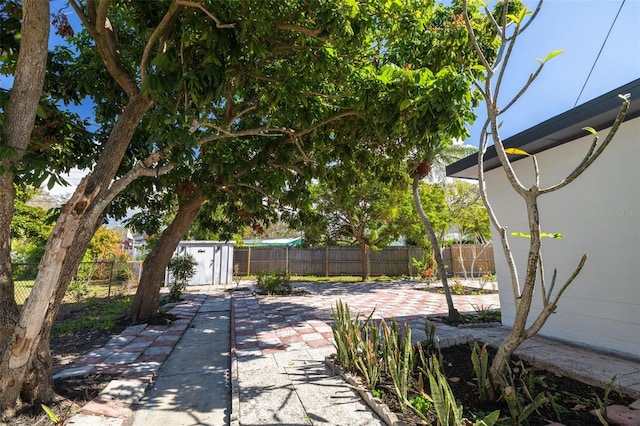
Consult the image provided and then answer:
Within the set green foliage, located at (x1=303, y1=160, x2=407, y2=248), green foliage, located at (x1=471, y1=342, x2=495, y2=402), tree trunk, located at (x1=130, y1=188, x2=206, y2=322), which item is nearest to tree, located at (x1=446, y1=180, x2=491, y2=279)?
green foliage, located at (x1=303, y1=160, x2=407, y2=248)

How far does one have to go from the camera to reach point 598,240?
4.04 m

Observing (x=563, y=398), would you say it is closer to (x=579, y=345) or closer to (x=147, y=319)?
(x=579, y=345)

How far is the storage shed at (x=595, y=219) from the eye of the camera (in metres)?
3.65

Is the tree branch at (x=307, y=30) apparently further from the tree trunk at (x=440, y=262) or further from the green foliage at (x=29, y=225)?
the green foliage at (x=29, y=225)

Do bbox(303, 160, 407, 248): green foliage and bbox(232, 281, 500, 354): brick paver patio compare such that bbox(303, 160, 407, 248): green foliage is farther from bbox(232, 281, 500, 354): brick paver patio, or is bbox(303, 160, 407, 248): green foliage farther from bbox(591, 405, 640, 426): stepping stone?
bbox(591, 405, 640, 426): stepping stone

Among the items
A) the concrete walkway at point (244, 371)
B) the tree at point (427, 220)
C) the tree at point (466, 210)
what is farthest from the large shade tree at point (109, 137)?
the tree at point (466, 210)

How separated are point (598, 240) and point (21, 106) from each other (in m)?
6.32

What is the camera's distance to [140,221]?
816 centimetres

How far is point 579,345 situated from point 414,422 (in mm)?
3357

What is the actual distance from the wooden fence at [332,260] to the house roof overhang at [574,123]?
13.3 metres

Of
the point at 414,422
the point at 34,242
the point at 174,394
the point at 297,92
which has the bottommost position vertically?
the point at 174,394

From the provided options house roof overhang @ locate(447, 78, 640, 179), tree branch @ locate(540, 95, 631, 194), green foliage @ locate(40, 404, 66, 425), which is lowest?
green foliage @ locate(40, 404, 66, 425)

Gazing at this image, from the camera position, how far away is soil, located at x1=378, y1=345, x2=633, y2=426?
2240 millimetres

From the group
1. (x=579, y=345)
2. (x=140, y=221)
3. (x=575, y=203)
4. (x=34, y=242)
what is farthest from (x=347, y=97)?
(x=34, y=242)
